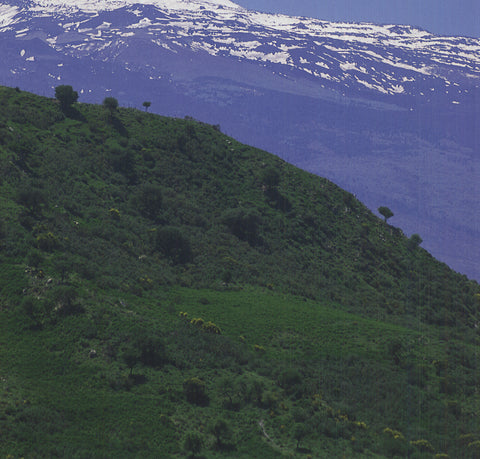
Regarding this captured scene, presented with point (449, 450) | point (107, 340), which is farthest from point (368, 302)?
point (107, 340)

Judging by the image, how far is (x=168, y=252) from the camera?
77750mm

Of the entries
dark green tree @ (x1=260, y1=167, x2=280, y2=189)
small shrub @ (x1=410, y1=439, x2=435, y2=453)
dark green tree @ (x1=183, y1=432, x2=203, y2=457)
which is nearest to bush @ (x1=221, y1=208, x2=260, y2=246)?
dark green tree @ (x1=260, y1=167, x2=280, y2=189)

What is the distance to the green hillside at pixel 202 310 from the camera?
37094mm

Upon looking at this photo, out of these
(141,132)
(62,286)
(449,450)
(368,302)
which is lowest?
(368,302)

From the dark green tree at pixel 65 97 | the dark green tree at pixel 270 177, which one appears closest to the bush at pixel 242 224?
the dark green tree at pixel 270 177

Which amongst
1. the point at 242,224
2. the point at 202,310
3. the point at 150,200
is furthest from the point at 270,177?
the point at 202,310

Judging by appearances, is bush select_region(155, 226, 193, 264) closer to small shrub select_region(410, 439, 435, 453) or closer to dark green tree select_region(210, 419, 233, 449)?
dark green tree select_region(210, 419, 233, 449)

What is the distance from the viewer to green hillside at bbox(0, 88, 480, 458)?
3709 cm

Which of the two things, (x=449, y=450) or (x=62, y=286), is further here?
(x=62, y=286)

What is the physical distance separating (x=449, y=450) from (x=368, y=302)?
43.6 metres

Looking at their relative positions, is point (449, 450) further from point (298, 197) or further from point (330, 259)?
point (298, 197)

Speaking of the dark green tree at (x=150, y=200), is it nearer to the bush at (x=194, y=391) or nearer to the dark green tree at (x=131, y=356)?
the dark green tree at (x=131, y=356)

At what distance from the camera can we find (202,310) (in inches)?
2376

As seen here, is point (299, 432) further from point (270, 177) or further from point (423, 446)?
point (270, 177)
